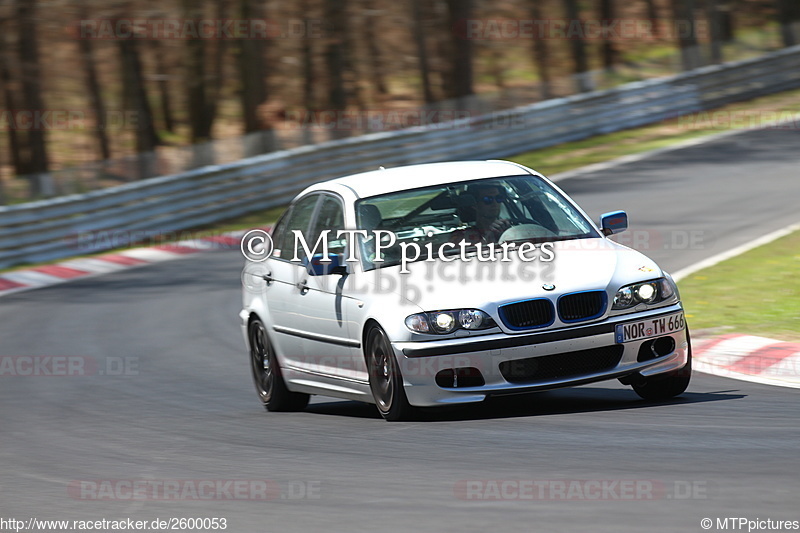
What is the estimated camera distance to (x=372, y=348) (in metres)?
7.71

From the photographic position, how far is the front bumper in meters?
7.19

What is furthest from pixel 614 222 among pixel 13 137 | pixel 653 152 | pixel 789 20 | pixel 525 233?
pixel 789 20

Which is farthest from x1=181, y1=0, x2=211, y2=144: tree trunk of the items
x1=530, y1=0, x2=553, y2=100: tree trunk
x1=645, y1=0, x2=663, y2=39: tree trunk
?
x1=645, y1=0, x2=663, y2=39: tree trunk

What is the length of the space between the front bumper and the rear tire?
37cm

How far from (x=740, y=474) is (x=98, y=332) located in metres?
9.27

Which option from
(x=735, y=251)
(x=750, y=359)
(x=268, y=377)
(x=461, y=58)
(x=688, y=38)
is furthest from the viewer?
(x=688, y=38)

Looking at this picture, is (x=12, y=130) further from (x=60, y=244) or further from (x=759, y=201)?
(x=759, y=201)

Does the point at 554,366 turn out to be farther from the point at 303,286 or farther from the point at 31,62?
the point at 31,62

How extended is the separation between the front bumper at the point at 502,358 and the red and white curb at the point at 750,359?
4.74ft

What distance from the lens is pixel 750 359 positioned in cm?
896

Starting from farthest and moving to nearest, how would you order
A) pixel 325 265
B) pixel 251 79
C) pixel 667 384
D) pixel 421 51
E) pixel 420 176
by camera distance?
1. pixel 421 51
2. pixel 251 79
3. pixel 420 176
4. pixel 325 265
5. pixel 667 384

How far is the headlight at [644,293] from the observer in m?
7.36

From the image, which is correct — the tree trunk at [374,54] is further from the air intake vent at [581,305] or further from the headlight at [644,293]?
the air intake vent at [581,305]

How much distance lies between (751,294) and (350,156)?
11979 millimetres
